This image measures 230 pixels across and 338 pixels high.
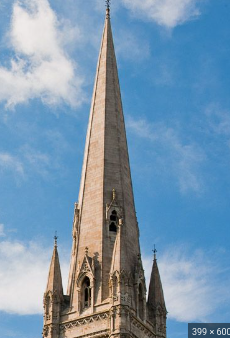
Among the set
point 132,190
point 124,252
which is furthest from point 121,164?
point 124,252

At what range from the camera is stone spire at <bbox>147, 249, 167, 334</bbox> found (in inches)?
2397

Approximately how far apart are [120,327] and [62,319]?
4653mm

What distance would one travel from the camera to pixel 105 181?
207 feet

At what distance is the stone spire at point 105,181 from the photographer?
60.8 meters

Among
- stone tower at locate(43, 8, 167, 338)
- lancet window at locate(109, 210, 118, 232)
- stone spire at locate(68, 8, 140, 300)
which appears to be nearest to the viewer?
stone tower at locate(43, 8, 167, 338)

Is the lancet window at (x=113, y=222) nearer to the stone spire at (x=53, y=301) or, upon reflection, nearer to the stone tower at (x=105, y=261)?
the stone tower at (x=105, y=261)

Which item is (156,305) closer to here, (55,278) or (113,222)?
(113,222)

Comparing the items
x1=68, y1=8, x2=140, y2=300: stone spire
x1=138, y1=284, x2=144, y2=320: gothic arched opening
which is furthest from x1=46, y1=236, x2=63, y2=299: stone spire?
x1=138, y1=284, x2=144, y2=320: gothic arched opening

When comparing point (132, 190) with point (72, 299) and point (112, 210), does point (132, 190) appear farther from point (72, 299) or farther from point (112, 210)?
point (72, 299)

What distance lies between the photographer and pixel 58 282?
60.6 m

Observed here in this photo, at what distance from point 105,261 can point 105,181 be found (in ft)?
19.2

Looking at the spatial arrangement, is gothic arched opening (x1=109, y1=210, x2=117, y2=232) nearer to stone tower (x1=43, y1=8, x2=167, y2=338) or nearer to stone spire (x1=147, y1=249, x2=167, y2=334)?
stone tower (x1=43, y1=8, x2=167, y2=338)

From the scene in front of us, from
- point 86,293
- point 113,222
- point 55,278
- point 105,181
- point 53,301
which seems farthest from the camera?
point 105,181

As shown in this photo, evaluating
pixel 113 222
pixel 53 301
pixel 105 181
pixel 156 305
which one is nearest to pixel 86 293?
pixel 53 301
